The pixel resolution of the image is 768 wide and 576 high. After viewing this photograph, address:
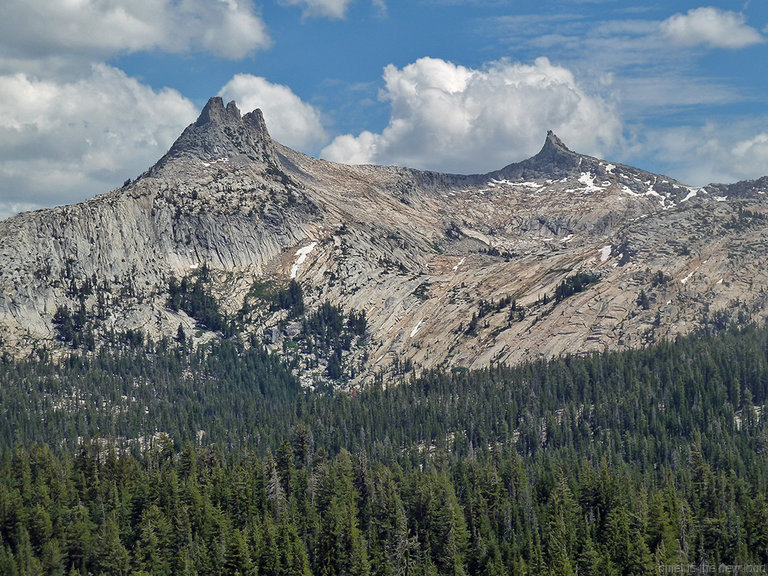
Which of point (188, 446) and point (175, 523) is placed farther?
point (188, 446)

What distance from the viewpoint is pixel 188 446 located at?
174 meters

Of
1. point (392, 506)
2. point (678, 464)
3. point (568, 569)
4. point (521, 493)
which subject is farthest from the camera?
point (678, 464)

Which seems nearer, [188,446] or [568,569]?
[568,569]

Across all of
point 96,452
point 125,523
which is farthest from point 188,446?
point 125,523

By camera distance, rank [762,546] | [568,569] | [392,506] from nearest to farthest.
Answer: [568,569] < [762,546] < [392,506]

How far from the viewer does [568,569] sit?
130 metres

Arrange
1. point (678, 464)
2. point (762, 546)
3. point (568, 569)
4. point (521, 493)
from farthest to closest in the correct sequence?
point (678, 464) → point (521, 493) → point (762, 546) → point (568, 569)

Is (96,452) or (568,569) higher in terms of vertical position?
(96,452)

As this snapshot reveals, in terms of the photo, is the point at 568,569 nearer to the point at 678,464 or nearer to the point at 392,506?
the point at 392,506

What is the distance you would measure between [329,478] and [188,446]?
92.2 feet

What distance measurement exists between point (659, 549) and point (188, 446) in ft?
268

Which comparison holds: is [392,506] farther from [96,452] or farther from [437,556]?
[96,452]

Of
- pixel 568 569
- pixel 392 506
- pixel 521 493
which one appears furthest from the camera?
pixel 521 493

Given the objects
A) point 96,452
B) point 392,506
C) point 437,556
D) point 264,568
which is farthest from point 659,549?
point 96,452
